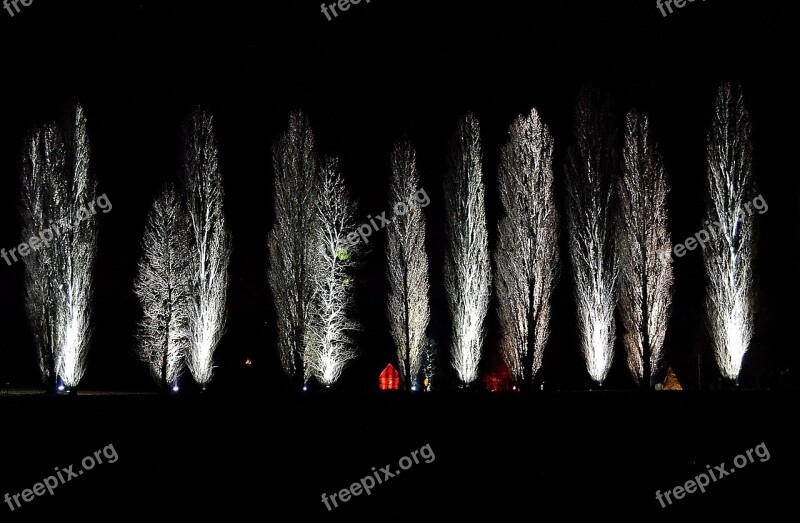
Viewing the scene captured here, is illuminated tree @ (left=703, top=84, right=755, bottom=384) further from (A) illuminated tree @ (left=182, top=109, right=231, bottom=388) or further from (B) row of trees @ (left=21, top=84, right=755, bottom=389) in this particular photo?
(A) illuminated tree @ (left=182, top=109, right=231, bottom=388)

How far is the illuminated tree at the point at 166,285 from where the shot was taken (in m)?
20.3

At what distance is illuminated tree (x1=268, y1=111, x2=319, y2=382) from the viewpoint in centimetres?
1961

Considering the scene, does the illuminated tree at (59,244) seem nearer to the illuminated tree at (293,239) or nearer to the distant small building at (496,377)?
the illuminated tree at (293,239)

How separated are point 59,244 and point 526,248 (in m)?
14.9

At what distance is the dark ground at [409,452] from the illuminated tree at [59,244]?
28.9 ft

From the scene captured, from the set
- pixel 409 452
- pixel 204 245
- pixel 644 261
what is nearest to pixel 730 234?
pixel 644 261

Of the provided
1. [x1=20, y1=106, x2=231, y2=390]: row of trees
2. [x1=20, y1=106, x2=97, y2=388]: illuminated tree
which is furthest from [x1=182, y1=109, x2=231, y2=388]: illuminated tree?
[x1=20, y1=106, x2=97, y2=388]: illuminated tree

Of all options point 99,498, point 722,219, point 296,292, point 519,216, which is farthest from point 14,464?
point 722,219

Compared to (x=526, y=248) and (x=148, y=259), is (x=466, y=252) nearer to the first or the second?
(x=526, y=248)

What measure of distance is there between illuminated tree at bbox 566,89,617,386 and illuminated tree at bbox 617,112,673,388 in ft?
1.62

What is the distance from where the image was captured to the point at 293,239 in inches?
788

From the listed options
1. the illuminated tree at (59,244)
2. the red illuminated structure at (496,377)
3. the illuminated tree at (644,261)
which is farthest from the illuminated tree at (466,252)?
the red illuminated structure at (496,377)

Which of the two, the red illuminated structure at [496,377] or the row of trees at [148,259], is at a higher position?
the row of trees at [148,259]

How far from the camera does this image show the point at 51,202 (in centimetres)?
1936
